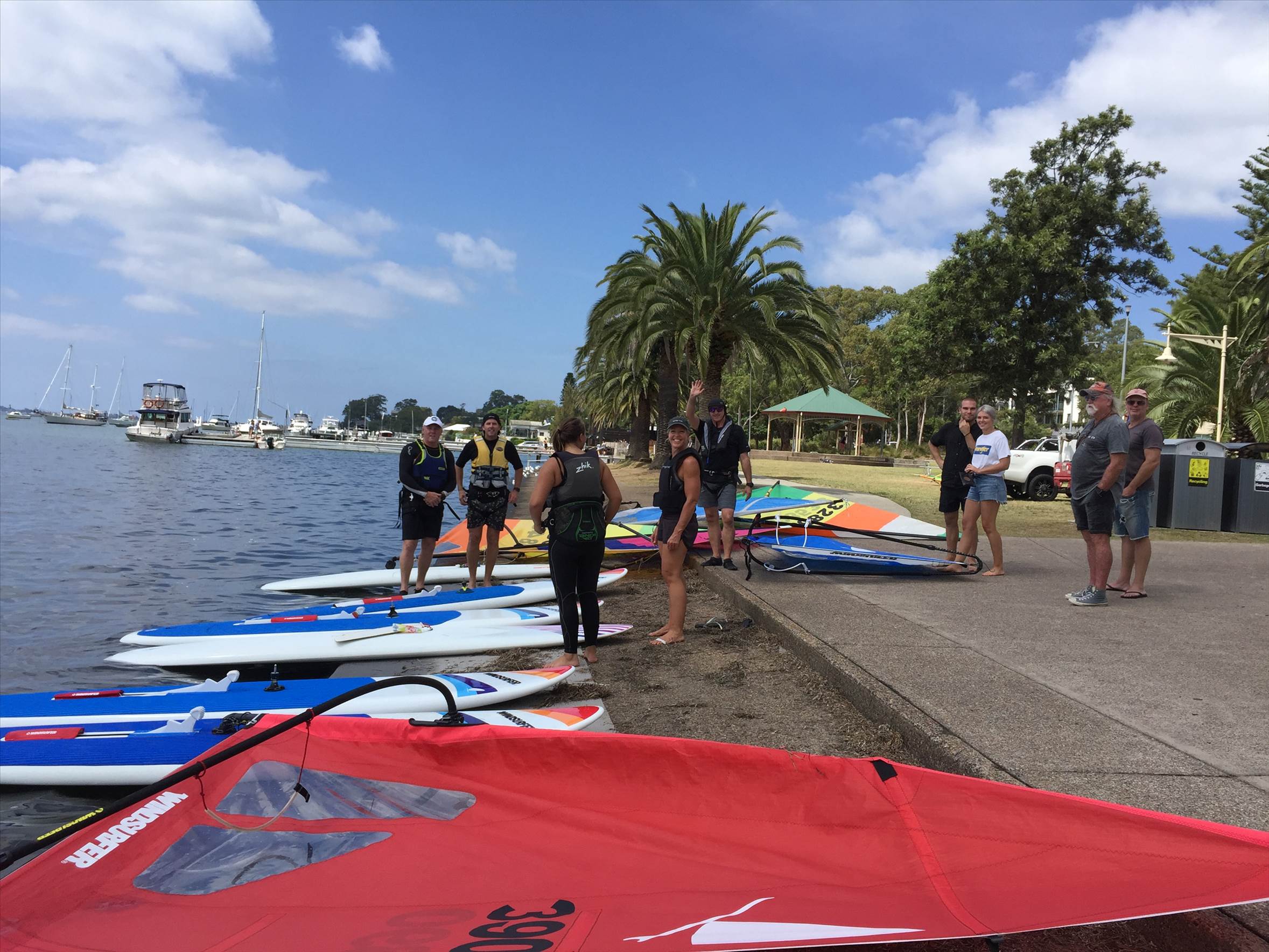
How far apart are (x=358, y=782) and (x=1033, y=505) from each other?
62.0 ft

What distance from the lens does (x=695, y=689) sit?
5641 mm

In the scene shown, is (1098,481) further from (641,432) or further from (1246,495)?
(641,432)

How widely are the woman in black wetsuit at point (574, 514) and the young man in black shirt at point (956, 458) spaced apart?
4292 mm

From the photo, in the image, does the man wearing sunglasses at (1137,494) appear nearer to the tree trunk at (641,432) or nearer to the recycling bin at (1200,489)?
the recycling bin at (1200,489)

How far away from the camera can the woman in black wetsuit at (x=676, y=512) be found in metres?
6.62

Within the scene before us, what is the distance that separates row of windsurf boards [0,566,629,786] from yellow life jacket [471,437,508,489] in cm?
138

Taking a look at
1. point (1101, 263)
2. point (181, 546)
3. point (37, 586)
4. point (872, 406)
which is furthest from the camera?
point (872, 406)

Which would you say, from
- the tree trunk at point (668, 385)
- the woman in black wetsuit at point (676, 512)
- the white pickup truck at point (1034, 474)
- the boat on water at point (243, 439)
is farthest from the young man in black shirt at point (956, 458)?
the boat on water at point (243, 439)

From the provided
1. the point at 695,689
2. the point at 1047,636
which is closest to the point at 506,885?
the point at 695,689

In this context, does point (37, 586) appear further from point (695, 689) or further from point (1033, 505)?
point (1033, 505)

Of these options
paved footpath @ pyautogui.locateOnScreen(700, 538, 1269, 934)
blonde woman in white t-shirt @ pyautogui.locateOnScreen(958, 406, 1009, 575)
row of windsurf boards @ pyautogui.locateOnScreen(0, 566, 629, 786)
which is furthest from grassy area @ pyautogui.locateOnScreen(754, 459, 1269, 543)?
row of windsurf boards @ pyautogui.locateOnScreen(0, 566, 629, 786)

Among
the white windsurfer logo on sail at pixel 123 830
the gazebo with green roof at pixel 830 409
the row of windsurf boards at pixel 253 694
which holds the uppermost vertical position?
the gazebo with green roof at pixel 830 409

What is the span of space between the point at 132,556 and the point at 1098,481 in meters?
15.6

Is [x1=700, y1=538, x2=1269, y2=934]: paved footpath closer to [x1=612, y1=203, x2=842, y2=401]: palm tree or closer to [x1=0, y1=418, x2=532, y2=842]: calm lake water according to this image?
[x1=0, y1=418, x2=532, y2=842]: calm lake water
